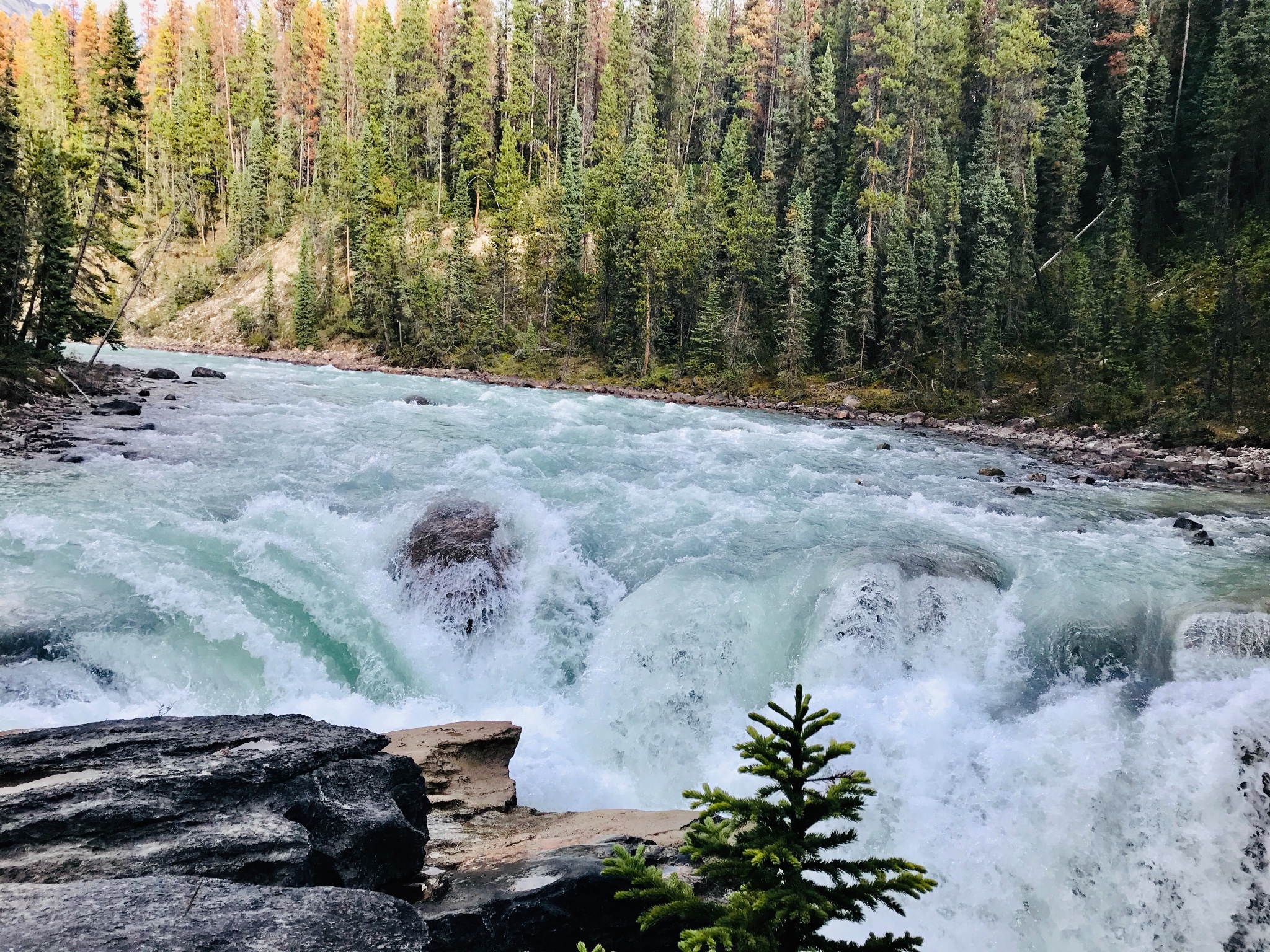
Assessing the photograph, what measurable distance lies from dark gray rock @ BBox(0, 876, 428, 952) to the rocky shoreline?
75.5ft

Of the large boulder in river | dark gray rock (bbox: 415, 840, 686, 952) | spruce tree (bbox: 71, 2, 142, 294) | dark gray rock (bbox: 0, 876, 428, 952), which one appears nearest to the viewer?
dark gray rock (bbox: 0, 876, 428, 952)

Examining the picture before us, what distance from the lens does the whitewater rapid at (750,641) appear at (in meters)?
7.02

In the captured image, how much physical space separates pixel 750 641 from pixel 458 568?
4954 millimetres

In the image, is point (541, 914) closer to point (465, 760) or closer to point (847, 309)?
point (465, 760)

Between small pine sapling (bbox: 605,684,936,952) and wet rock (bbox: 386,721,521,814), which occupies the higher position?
small pine sapling (bbox: 605,684,936,952)

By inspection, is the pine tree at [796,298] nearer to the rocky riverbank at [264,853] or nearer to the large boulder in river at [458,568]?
the large boulder in river at [458,568]

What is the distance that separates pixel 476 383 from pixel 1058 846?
140ft

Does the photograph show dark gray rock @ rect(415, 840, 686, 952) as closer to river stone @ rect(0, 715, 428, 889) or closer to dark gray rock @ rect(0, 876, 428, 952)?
river stone @ rect(0, 715, 428, 889)

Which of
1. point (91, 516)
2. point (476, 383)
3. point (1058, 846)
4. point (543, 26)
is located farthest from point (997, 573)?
point (543, 26)

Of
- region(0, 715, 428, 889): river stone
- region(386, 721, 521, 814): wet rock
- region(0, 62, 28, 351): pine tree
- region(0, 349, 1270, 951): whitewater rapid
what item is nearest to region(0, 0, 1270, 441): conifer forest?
region(0, 62, 28, 351): pine tree

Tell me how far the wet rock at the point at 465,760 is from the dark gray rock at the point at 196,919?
3537mm

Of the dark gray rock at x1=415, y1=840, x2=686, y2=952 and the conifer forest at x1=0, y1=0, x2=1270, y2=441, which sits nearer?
the dark gray rock at x1=415, y1=840, x2=686, y2=952

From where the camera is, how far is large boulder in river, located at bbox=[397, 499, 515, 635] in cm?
1158

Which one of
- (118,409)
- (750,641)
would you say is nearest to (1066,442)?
(750,641)
